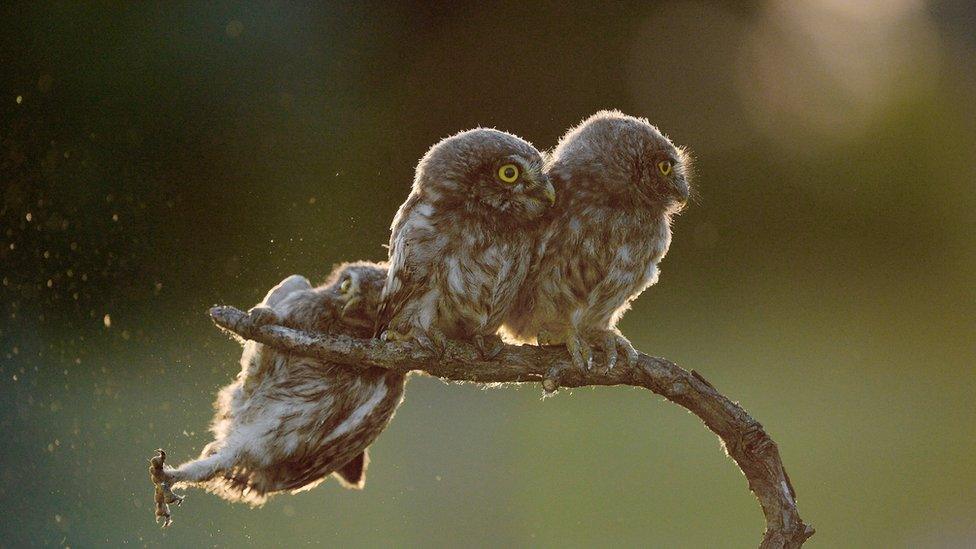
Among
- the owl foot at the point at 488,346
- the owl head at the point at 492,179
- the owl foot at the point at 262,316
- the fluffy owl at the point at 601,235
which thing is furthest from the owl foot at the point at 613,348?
the owl foot at the point at 262,316

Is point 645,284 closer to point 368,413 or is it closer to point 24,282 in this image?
point 368,413

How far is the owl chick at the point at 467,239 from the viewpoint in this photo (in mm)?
2461

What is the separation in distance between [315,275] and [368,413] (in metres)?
0.57

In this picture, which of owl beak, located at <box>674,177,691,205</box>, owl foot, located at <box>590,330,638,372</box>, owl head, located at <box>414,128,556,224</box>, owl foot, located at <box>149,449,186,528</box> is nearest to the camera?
owl foot, located at <box>149,449,186,528</box>

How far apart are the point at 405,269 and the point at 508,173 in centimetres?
38

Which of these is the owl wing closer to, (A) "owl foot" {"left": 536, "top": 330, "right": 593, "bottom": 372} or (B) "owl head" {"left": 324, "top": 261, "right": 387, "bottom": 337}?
(B) "owl head" {"left": 324, "top": 261, "right": 387, "bottom": 337}

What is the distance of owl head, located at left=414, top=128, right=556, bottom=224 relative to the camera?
2455 mm

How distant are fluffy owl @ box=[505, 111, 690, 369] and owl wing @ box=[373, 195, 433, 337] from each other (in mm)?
345

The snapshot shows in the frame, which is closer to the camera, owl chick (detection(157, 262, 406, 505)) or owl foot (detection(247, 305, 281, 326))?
owl foot (detection(247, 305, 281, 326))

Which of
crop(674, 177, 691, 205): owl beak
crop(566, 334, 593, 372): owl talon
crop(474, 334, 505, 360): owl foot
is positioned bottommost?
crop(474, 334, 505, 360): owl foot

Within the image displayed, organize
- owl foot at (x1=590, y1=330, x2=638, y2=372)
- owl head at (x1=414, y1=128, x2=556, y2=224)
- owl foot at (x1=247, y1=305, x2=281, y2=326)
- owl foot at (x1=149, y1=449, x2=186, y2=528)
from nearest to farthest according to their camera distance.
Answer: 1. owl foot at (x1=149, y1=449, x2=186, y2=528)
2. owl foot at (x1=247, y1=305, x2=281, y2=326)
3. owl head at (x1=414, y1=128, x2=556, y2=224)
4. owl foot at (x1=590, y1=330, x2=638, y2=372)

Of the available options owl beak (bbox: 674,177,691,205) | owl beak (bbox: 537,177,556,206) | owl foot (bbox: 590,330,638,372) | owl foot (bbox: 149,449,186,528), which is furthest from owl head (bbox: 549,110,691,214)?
owl foot (bbox: 149,449,186,528)

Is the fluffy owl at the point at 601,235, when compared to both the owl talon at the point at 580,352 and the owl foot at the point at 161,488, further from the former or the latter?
the owl foot at the point at 161,488

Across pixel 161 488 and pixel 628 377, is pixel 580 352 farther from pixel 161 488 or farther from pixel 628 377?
pixel 161 488
